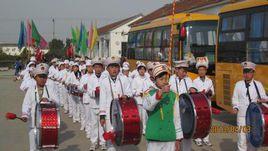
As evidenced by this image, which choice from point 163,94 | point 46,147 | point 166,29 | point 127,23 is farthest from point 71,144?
point 127,23

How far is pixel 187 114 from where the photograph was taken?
7082mm

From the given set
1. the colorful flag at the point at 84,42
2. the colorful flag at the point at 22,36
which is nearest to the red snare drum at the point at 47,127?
the colorful flag at the point at 84,42

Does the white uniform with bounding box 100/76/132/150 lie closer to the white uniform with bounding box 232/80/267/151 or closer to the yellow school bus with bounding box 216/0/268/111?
the white uniform with bounding box 232/80/267/151

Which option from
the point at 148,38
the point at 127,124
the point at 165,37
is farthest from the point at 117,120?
the point at 148,38

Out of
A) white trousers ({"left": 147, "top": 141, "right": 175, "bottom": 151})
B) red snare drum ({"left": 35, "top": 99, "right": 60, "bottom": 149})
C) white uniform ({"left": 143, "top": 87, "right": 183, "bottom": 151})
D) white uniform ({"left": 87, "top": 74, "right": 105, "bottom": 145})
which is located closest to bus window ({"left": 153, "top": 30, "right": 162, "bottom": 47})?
white uniform ({"left": 87, "top": 74, "right": 105, "bottom": 145})

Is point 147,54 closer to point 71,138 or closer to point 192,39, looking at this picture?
point 192,39

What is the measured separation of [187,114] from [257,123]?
1.06 metres

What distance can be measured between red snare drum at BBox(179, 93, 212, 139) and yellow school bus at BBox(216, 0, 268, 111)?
3810mm

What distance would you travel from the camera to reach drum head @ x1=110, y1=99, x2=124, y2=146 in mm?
6422

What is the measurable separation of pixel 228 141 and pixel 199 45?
18.6 ft

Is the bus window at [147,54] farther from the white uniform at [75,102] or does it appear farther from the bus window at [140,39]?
the white uniform at [75,102]

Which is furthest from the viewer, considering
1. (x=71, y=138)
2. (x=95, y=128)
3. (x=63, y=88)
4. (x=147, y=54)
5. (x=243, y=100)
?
(x=147, y=54)

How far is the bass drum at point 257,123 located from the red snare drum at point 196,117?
63cm

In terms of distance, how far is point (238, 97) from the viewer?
299 inches
